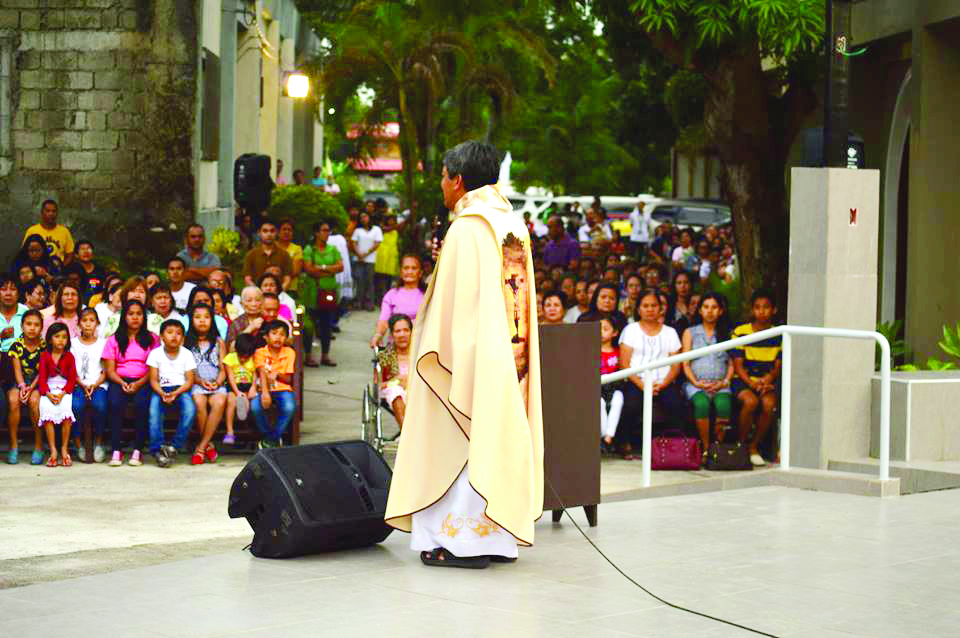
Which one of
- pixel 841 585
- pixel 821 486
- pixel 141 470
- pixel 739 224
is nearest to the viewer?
pixel 841 585

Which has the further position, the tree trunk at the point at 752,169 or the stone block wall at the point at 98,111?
the stone block wall at the point at 98,111

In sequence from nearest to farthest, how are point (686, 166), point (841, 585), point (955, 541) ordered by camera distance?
point (841, 585)
point (955, 541)
point (686, 166)

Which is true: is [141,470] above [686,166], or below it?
below

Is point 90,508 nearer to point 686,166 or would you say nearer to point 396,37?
point 396,37

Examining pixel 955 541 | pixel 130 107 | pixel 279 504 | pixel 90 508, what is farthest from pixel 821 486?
pixel 130 107

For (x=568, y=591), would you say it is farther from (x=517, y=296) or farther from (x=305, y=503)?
(x=517, y=296)

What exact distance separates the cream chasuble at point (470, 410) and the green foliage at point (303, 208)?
62.2ft

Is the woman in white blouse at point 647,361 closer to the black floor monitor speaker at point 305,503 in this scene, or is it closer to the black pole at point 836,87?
the black pole at point 836,87

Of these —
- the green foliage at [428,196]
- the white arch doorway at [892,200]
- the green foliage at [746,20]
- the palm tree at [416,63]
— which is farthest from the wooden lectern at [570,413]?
the green foliage at [428,196]

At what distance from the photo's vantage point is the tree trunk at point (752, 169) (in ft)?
56.0

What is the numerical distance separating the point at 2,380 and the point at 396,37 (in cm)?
1741

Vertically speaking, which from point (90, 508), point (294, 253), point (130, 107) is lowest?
point (90, 508)

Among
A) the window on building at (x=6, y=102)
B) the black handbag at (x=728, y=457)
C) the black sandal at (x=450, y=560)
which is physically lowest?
the black handbag at (x=728, y=457)

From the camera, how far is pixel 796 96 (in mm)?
18016
